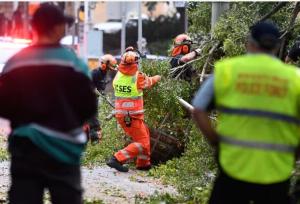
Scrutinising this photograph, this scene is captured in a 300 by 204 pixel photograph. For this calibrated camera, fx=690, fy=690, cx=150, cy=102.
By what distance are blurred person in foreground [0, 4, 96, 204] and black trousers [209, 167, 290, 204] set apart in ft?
2.70

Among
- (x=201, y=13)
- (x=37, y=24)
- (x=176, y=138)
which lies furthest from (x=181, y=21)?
(x=37, y=24)

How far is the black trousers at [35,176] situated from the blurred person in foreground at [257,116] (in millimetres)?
843

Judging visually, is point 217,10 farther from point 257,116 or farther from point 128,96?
point 257,116

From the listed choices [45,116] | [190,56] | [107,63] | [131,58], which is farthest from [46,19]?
[107,63]

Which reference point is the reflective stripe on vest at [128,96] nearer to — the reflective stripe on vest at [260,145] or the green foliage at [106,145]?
the green foliage at [106,145]

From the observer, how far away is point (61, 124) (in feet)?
12.7

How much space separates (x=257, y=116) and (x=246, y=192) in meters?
0.44

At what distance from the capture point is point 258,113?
359 cm

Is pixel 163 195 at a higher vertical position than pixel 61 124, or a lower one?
lower

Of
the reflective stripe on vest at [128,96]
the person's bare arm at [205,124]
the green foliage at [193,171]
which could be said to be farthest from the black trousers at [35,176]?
the reflective stripe on vest at [128,96]

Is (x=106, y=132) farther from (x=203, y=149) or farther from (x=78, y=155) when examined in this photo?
(x=78, y=155)

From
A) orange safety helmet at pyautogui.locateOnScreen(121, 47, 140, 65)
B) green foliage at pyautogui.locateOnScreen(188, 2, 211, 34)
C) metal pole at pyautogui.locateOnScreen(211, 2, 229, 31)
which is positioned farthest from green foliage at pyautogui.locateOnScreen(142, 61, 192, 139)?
green foliage at pyautogui.locateOnScreen(188, 2, 211, 34)

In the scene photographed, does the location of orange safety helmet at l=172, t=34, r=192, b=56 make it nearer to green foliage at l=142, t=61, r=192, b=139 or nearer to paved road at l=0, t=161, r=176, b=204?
green foliage at l=142, t=61, r=192, b=139

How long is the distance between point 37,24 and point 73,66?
35 centimetres
